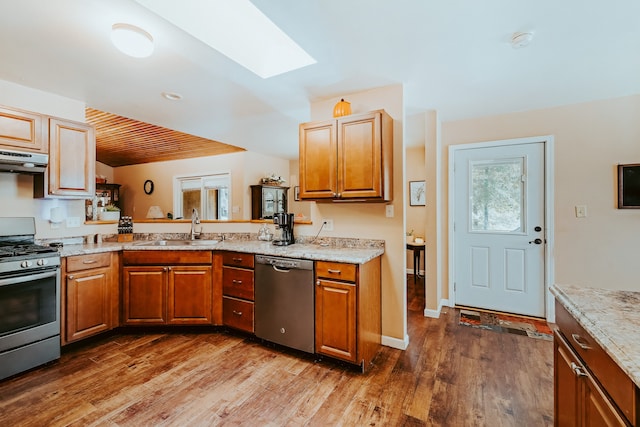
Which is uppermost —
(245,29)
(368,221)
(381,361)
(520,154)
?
(245,29)

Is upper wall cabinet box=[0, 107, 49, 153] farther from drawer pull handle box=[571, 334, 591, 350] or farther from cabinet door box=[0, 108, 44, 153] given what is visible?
drawer pull handle box=[571, 334, 591, 350]

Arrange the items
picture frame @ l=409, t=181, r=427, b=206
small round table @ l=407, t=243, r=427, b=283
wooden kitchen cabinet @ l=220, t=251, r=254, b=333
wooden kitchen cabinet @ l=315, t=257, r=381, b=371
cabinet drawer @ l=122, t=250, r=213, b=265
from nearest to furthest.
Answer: wooden kitchen cabinet @ l=315, t=257, r=381, b=371
wooden kitchen cabinet @ l=220, t=251, r=254, b=333
cabinet drawer @ l=122, t=250, r=213, b=265
small round table @ l=407, t=243, r=427, b=283
picture frame @ l=409, t=181, r=427, b=206

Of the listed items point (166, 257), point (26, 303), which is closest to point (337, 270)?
point (166, 257)

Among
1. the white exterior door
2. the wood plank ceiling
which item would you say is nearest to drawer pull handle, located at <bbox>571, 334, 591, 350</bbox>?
the white exterior door

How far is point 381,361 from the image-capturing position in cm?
235

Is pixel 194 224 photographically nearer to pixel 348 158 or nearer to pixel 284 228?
pixel 284 228

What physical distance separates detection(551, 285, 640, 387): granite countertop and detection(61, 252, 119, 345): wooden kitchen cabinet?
333 centimetres

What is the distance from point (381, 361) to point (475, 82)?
2.58m

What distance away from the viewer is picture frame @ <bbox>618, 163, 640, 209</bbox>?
278 cm

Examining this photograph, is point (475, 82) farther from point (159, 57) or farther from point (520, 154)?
point (159, 57)

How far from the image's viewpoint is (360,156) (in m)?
2.42

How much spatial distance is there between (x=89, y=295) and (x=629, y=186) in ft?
17.0

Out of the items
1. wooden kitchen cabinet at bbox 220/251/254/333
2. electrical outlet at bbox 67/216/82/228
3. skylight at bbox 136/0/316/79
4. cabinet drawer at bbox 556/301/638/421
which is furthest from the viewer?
electrical outlet at bbox 67/216/82/228

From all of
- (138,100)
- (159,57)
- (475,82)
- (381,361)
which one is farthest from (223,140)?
(381,361)
